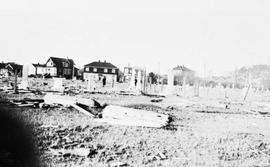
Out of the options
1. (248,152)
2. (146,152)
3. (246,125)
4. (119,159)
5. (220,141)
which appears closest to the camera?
(119,159)

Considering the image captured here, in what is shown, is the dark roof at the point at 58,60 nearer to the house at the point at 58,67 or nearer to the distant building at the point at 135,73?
the house at the point at 58,67

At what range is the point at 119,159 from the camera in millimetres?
6316

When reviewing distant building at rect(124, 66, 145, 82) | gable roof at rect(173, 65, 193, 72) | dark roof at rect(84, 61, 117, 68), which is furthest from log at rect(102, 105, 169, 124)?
gable roof at rect(173, 65, 193, 72)

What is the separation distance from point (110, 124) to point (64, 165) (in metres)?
3.86

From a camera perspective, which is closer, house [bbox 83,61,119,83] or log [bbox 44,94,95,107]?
log [bbox 44,94,95,107]

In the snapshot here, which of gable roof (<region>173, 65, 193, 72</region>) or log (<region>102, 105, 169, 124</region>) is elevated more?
gable roof (<region>173, 65, 193, 72</region>)

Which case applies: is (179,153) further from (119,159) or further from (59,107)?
(59,107)

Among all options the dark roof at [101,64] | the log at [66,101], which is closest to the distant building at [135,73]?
the dark roof at [101,64]

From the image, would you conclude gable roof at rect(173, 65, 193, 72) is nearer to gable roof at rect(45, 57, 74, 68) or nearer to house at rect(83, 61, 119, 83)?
house at rect(83, 61, 119, 83)

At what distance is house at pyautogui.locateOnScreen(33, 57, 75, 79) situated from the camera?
2611 inches

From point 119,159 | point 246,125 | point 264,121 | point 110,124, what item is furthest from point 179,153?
point 264,121

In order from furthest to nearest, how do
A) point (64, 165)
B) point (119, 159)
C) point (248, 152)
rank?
point (248, 152) → point (119, 159) → point (64, 165)

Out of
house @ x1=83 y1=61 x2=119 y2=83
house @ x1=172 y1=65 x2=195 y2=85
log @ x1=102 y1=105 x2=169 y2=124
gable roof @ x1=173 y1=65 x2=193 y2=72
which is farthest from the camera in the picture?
gable roof @ x1=173 y1=65 x2=193 y2=72

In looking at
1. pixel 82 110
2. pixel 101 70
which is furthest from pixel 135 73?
pixel 82 110
